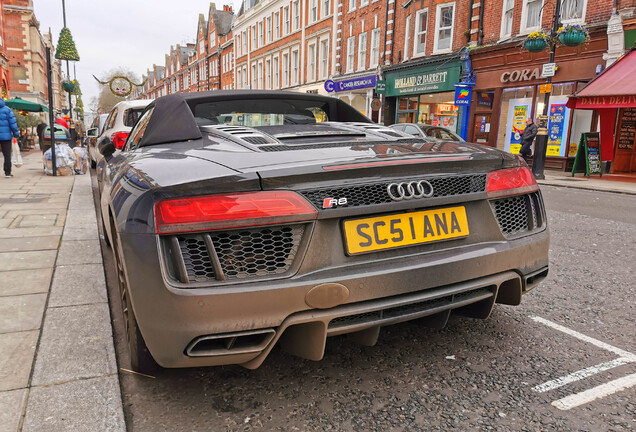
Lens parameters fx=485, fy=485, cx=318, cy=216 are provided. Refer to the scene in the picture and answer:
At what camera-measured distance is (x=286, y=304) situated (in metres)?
1.75

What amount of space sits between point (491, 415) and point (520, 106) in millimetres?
17600

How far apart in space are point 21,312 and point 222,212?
1933 millimetres

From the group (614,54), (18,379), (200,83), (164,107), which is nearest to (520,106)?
(614,54)

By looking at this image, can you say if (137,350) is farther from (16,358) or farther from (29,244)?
(29,244)

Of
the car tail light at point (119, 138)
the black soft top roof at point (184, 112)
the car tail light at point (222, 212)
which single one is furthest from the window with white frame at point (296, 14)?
the car tail light at point (222, 212)

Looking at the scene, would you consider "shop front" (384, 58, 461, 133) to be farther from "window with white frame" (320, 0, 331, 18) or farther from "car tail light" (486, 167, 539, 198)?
"car tail light" (486, 167, 539, 198)

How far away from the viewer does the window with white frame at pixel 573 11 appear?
601 inches

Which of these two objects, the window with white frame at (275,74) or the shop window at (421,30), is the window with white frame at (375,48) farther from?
the window with white frame at (275,74)

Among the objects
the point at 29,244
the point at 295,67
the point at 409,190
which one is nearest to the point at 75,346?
the point at 409,190

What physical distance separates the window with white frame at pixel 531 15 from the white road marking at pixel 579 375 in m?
17.2

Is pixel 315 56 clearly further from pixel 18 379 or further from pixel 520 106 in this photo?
pixel 18 379

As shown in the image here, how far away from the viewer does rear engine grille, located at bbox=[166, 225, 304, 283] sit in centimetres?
172

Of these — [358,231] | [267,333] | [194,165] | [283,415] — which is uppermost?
[194,165]

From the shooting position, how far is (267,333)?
178 cm
